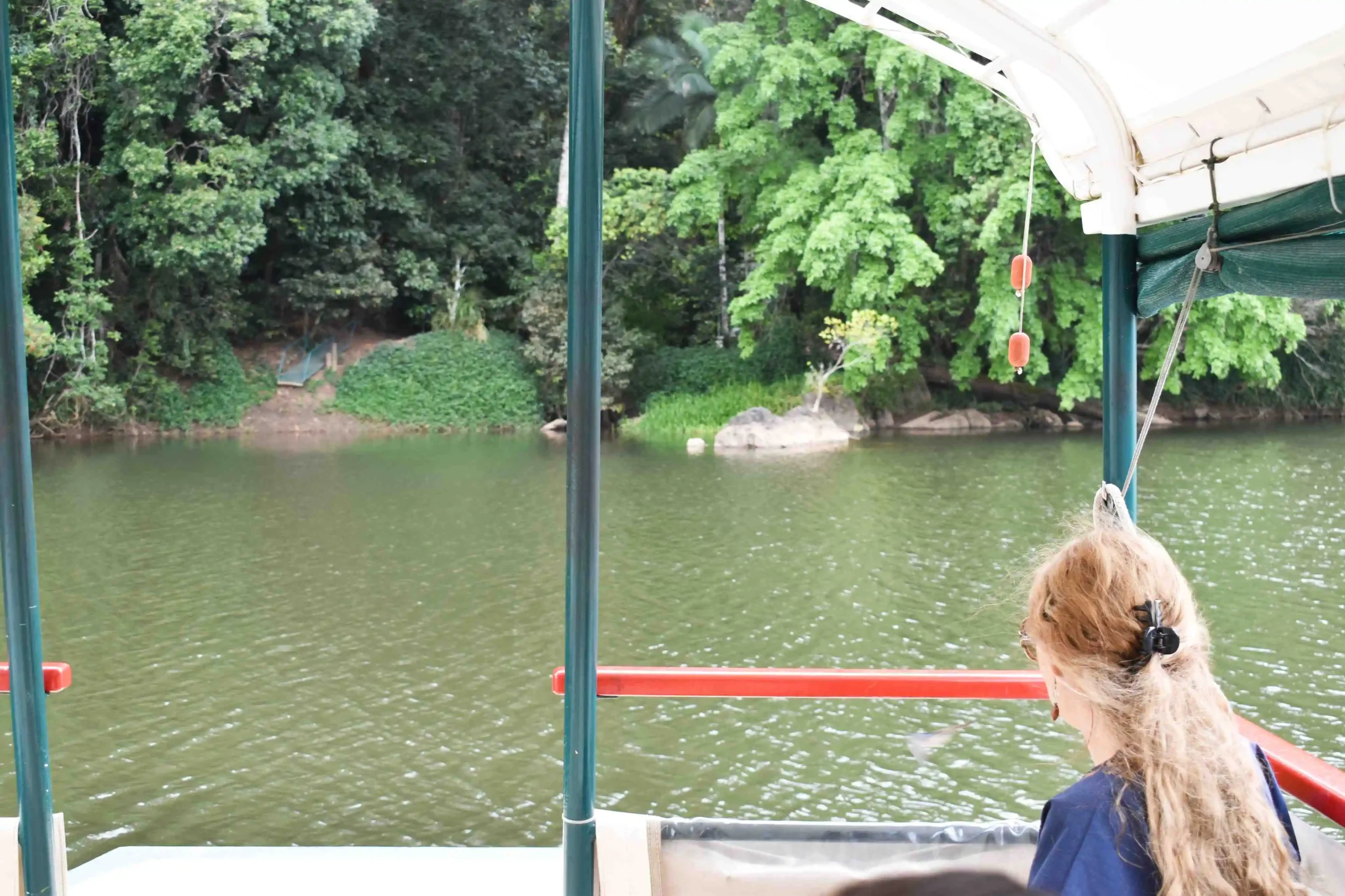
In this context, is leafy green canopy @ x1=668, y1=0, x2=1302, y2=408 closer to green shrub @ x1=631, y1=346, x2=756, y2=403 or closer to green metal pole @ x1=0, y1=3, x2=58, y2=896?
green shrub @ x1=631, y1=346, x2=756, y2=403

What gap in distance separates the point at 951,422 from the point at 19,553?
16513 millimetres

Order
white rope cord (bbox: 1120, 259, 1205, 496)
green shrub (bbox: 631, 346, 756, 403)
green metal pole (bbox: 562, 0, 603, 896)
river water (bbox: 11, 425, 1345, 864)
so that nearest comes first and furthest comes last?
green metal pole (bbox: 562, 0, 603, 896) < white rope cord (bbox: 1120, 259, 1205, 496) < river water (bbox: 11, 425, 1345, 864) < green shrub (bbox: 631, 346, 756, 403)

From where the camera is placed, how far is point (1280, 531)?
30.5 feet

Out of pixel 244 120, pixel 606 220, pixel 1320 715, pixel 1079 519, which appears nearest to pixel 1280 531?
pixel 1320 715

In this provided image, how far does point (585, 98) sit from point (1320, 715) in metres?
5.14

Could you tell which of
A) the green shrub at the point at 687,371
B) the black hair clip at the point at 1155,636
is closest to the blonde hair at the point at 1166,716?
the black hair clip at the point at 1155,636

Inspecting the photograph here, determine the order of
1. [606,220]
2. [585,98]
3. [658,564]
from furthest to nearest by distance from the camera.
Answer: [606,220]
[658,564]
[585,98]

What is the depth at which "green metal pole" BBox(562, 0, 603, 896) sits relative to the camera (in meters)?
1.84

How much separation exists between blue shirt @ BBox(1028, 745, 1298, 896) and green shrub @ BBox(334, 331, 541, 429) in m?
18.1

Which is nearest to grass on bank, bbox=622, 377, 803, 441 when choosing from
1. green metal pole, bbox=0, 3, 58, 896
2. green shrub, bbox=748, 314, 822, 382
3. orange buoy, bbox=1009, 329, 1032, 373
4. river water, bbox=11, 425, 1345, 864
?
green shrub, bbox=748, 314, 822, 382

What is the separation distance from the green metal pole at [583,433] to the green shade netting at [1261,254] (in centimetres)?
100

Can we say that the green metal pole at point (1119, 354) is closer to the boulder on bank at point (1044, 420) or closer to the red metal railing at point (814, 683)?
the red metal railing at point (814, 683)

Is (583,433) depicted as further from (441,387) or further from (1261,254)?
(441,387)

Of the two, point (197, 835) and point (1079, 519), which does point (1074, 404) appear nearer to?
point (197, 835)
